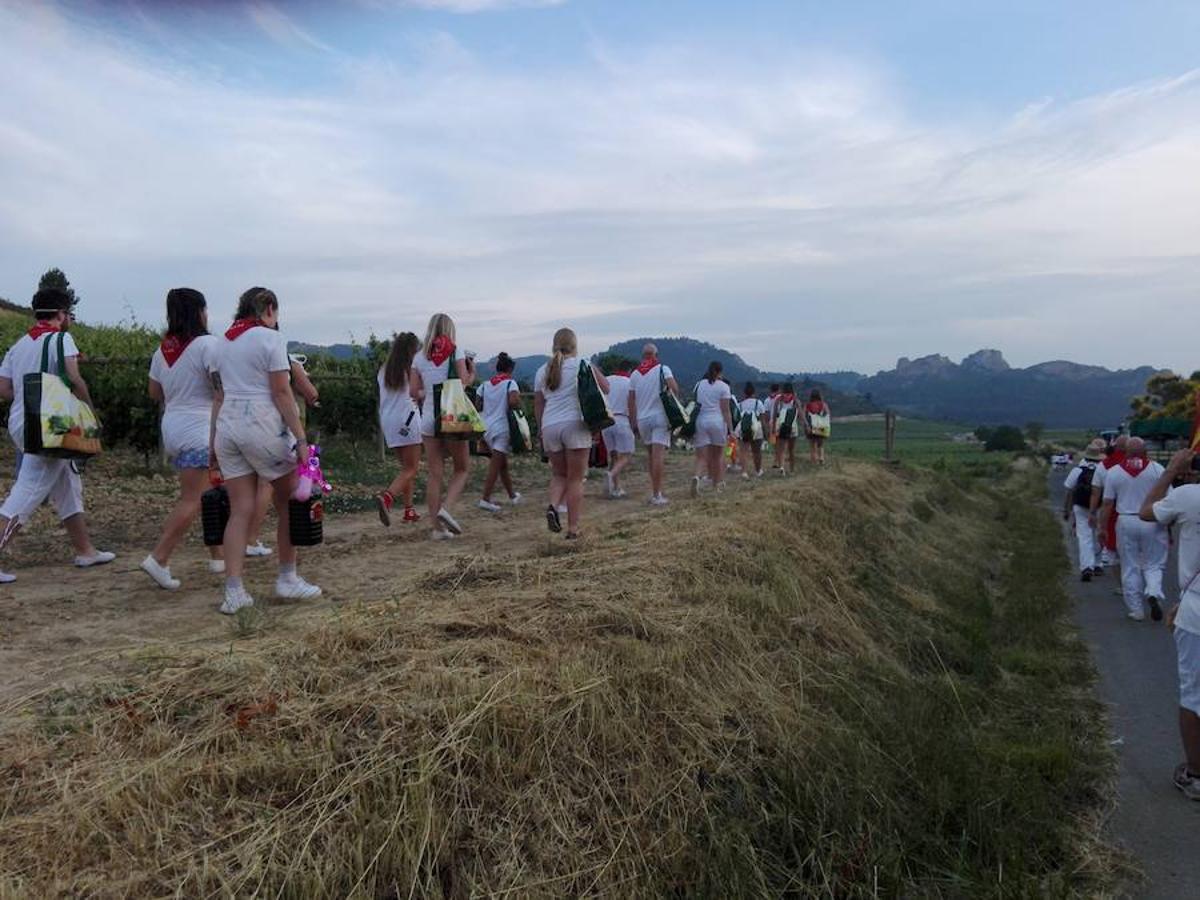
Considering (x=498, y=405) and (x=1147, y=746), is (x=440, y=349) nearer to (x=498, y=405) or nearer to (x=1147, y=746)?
(x=498, y=405)

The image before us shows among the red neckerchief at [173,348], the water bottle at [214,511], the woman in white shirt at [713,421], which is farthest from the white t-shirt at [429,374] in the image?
the woman in white shirt at [713,421]

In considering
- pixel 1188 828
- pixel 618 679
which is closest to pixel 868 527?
pixel 1188 828

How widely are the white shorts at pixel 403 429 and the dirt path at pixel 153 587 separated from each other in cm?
86

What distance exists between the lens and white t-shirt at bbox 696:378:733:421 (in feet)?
41.5

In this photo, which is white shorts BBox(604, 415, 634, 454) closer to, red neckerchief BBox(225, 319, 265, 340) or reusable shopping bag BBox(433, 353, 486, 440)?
reusable shopping bag BBox(433, 353, 486, 440)

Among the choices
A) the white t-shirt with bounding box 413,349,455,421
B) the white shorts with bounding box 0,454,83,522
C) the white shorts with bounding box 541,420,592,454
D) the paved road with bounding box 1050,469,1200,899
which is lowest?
the paved road with bounding box 1050,469,1200,899

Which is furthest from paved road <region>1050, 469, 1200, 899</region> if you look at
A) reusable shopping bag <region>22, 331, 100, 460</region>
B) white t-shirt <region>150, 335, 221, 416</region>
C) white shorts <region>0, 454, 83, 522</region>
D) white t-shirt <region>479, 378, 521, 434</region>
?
white shorts <region>0, 454, 83, 522</region>

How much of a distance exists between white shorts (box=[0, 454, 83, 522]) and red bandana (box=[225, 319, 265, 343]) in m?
1.89

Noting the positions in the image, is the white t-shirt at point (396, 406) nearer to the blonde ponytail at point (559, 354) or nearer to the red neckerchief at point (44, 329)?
the blonde ponytail at point (559, 354)

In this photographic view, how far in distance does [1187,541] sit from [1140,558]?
5.70 metres

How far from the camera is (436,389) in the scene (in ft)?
26.6

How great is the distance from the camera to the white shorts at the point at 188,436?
238 inches

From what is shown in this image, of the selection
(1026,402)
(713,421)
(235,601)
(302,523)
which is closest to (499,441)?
(713,421)

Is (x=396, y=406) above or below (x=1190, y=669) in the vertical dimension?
above
